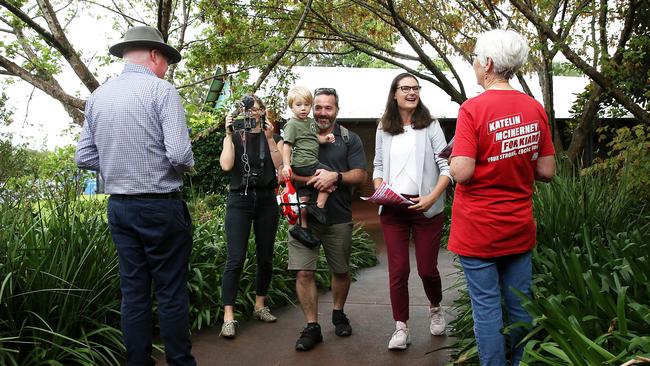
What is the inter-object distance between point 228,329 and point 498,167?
9.32 ft

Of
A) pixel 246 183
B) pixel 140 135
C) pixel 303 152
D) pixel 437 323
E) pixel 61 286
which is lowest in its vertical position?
pixel 437 323

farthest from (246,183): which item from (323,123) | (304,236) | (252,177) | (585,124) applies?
(585,124)

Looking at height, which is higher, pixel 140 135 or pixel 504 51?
pixel 504 51

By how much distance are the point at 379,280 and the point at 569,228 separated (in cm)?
301

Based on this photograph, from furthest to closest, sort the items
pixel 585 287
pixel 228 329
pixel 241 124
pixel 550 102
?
pixel 550 102 → pixel 228 329 → pixel 241 124 → pixel 585 287

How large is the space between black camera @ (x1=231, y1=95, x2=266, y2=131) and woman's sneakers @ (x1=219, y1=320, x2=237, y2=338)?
5.19 feet

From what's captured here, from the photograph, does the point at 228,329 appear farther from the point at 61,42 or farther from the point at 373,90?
the point at 373,90

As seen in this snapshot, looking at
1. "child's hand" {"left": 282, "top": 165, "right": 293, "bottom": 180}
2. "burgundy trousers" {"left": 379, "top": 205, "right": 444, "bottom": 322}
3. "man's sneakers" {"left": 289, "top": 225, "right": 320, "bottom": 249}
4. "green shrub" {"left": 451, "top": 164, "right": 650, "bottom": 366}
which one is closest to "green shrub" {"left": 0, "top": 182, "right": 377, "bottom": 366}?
"man's sneakers" {"left": 289, "top": 225, "right": 320, "bottom": 249}

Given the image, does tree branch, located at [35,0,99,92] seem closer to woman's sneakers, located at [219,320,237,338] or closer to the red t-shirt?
woman's sneakers, located at [219,320,237,338]

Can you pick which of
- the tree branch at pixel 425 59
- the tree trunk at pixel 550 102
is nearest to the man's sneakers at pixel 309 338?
the tree branch at pixel 425 59

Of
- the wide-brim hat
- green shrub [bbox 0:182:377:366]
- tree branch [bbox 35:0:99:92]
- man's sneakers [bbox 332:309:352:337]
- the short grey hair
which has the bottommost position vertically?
man's sneakers [bbox 332:309:352:337]

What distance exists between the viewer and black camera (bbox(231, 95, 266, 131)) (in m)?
4.95

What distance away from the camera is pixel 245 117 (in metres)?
4.98

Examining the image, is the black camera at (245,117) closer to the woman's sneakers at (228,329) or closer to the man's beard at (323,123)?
the man's beard at (323,123)
